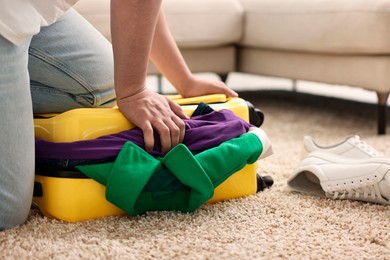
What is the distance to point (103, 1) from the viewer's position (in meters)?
2.12

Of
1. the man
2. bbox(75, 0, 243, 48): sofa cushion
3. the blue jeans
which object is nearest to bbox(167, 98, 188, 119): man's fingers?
the man

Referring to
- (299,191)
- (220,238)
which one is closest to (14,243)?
(220,238)

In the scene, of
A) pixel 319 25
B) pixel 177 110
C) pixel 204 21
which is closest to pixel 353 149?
pixel 177 110

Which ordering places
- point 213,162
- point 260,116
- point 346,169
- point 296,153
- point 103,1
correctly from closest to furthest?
point 213,162 < point 346,169 < point 260,116 < point 296,153 < point 103,1

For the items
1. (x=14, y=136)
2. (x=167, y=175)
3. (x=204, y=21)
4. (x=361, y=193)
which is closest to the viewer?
(x=14, y=136)

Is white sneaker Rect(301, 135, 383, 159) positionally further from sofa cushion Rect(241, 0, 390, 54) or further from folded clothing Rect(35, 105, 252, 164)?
sofa cushion Rect(241, 0, 390, 54)

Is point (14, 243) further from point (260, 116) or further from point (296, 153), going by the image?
point (296, 153)

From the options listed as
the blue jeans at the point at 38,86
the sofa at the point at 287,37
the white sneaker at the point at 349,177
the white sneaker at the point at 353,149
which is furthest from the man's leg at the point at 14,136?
the sofa at the point at 287,37

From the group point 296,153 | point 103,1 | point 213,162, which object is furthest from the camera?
point 103,1

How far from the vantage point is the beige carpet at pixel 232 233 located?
2.98 ft

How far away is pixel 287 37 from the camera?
2150 millimetres

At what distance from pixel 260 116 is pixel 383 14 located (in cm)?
69

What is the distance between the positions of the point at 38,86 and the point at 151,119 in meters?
0.24

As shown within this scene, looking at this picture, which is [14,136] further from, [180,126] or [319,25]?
[319,25]
